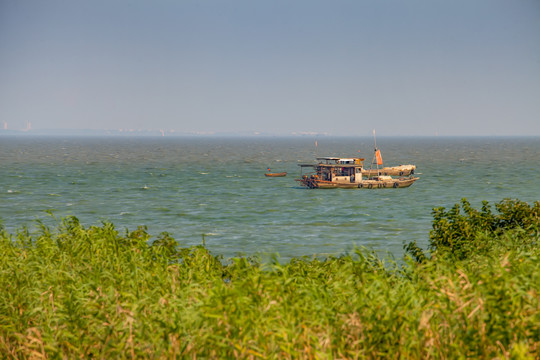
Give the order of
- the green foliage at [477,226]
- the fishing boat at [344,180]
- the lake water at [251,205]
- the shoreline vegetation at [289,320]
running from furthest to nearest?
the fishing boat at [344,180] → the lake water at [251,205] → the green foliage at [477,226] → the shoreline vegetation at [289,320]

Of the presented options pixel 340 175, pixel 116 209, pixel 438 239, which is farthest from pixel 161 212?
pixel 438 239

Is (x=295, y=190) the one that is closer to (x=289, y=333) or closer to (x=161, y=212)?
(x=161, y=212)

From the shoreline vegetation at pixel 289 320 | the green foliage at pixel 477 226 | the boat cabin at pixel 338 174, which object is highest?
the shoreline vegetation at pixel 289 320

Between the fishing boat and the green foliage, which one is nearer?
the green foliage

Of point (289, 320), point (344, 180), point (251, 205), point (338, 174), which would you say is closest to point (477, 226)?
point (289, 320)

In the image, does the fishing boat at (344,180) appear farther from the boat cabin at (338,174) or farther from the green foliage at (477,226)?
the green foliage at (477,226)

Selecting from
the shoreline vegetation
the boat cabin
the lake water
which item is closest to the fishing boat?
the boat cabin

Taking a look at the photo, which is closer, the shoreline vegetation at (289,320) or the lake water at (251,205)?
the shoreline vegetation at (289,320)

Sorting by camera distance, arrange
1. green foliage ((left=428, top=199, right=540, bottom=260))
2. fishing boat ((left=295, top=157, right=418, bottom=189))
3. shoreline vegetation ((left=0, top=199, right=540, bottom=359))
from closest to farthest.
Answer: shoreline vegetation ((left=0, top=199, right=540, bottom=359))
green foliage ((left=428, top=199, right=540, bottom=260))
fishing boat ((left=295, top=157, right=418, bottom=189))

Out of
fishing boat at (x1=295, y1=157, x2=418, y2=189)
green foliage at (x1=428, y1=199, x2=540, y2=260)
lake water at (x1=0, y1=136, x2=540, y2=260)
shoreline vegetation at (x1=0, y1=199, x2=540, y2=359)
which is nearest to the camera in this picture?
shoreline vegetation at (x1=0, y1=199, x2=540, y2=359)

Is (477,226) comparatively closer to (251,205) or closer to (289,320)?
(289,320)

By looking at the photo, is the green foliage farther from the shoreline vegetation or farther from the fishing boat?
Answer: the fishing boat

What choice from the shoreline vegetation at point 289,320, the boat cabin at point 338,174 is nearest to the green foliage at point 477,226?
the shoreline vegetation at point 289,320

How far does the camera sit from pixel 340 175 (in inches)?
3743
